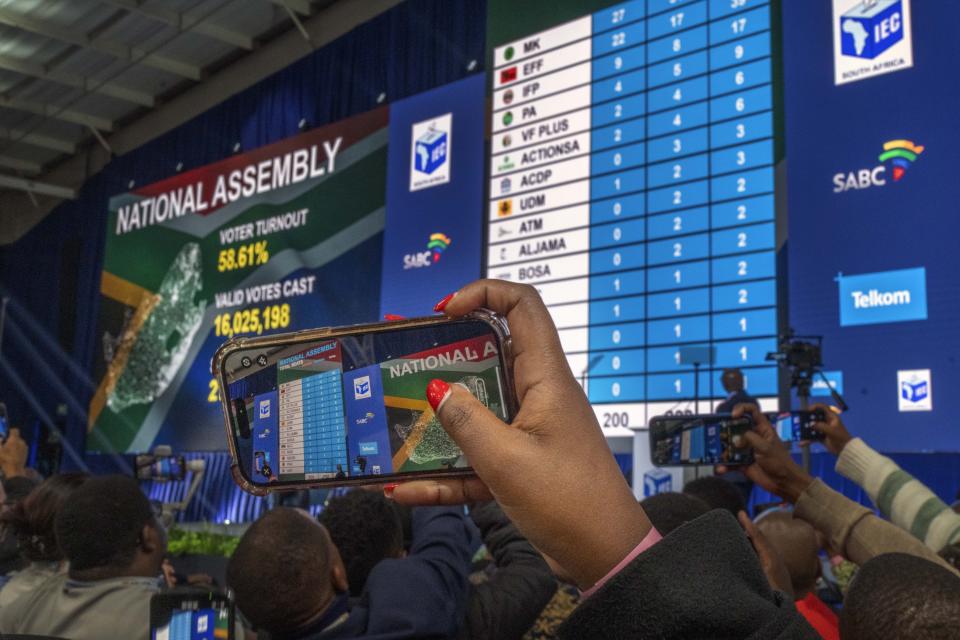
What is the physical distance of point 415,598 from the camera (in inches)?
55.0

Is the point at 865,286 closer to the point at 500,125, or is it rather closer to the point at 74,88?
the point at 500,125

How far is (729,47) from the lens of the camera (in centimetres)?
509

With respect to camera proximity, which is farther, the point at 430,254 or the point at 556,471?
the point at 430,254

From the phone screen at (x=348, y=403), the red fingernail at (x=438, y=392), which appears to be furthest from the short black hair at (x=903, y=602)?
the red fingernail at (x=438, y=392)

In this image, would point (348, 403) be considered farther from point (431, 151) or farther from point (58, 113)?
point (58, 113)

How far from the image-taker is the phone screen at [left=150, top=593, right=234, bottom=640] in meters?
0.71

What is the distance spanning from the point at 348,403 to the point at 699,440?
0.94m

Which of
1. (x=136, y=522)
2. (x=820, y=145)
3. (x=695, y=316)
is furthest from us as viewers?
(x=695, y=316)

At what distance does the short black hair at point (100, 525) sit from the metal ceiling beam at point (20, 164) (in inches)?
499

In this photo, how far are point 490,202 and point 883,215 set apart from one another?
264 cm

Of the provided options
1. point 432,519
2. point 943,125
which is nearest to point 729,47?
point 943,125

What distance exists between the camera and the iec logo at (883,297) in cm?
424

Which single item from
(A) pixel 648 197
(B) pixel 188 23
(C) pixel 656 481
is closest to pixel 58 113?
(B) pixel 188 23

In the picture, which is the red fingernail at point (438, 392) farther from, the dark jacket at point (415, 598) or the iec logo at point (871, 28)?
the iec logo at point (871, 28)
